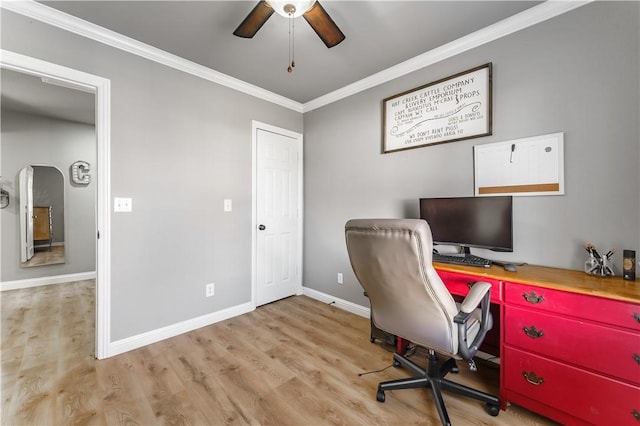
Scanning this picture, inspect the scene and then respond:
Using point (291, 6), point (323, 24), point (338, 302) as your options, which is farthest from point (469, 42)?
point (338, 302)

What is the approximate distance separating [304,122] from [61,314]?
3.59 meters

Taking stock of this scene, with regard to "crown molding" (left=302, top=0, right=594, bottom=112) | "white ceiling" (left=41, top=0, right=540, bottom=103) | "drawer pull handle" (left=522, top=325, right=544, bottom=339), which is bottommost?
"drawer pull handle" (left=522, top=325, right=544, bottom=339)

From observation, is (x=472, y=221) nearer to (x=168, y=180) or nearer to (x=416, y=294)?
(x=416, y=294)

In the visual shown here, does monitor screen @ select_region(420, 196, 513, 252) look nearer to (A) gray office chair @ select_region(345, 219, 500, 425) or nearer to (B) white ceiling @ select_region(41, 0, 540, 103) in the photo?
(A) gray office chair @ select_region(345, 219, 500, 425)

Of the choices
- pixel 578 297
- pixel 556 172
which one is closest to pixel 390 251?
pixel 578 297

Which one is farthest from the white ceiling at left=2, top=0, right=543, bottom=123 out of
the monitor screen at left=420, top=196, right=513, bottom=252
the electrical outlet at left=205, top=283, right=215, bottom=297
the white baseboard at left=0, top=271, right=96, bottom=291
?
the white baseboard at left=0, top=271, right=96, bottom=291

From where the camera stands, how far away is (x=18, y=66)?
1.73m

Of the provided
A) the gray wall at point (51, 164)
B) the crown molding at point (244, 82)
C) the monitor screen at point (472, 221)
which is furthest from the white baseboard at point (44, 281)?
the monitor screen at point (472, 221)

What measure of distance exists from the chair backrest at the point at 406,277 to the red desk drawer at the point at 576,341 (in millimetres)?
460

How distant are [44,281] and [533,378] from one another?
5895mm

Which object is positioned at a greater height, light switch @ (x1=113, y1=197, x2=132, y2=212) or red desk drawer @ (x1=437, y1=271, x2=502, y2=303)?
light switch @ (x1=113, y1=197, x2=132, y2=212)

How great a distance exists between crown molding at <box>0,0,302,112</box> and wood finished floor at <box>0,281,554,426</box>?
→ 246 centimetres

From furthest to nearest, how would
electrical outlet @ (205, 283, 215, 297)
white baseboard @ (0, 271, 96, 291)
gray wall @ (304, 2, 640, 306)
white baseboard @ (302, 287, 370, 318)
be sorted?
white baseboard @ (0, 271, 96, 291) → white baseboard @ (302, 287, 370, 318) → electrical outlet @ (205, 283, 215, 297) → gray wall @ (304, 2, 640, 306)

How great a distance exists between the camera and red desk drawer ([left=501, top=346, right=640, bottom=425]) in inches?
46.8
